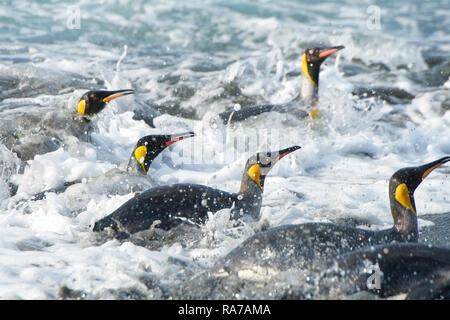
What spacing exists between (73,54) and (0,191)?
617cm

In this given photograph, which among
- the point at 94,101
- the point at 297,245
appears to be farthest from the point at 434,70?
the point at 297,245

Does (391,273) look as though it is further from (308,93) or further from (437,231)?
(308,93)

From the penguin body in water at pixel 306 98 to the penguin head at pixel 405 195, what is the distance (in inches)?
134

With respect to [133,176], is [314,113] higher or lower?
higher

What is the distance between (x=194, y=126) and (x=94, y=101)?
1.33m

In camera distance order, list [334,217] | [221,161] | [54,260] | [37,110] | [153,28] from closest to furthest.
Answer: [54,260], [334,217], [221,161], [37,110], [153,28]

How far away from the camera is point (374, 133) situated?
279 inches

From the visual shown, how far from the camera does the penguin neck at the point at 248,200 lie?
4227 millimetres

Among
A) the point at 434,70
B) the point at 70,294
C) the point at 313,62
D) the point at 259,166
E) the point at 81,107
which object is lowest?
the point at 70,294

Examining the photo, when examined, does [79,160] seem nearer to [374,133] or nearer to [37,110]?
[37,110]

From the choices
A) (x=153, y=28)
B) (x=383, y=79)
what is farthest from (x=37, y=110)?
(x=153, y=28)

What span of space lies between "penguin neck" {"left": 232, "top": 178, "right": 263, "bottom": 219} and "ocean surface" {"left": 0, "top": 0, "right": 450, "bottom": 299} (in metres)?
→ 0.14

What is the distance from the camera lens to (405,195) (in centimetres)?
383

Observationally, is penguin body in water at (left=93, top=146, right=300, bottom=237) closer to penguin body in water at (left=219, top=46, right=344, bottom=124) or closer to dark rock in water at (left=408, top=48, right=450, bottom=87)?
penguin body in water at (left=219, top=46, right=344, bottom=124)
